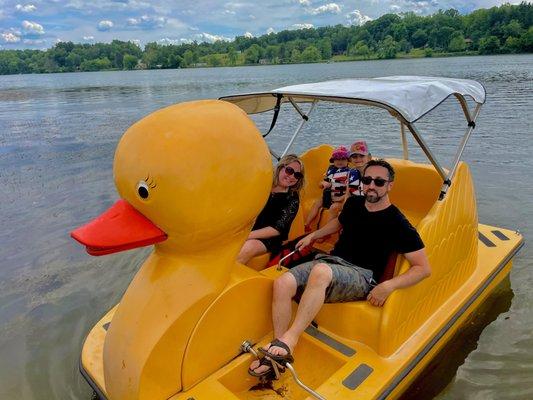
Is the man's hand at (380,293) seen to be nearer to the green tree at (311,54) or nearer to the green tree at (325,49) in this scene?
the green tree at (311,54)

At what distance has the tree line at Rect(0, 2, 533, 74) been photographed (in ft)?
191

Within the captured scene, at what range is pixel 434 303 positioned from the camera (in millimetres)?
3471

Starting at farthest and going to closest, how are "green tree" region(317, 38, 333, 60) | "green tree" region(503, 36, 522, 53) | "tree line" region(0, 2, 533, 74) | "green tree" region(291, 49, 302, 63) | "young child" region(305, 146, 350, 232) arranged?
"green tree" region(291, 49, 302, 63), "green tree" region(317, 38, 333, 60), "tree line" region(0, 2, 533, 74), "green tree" region(503, 36, 522, 53), "young child" region(305, 146, 350, 232)

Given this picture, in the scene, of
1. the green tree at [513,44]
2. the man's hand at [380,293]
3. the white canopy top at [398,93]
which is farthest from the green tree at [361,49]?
the man's hand at [380,293]

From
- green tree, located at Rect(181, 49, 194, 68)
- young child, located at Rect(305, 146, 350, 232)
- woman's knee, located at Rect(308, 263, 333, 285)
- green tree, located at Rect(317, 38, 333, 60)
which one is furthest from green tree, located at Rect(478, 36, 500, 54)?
woman's knee, located at Rect(308, 263, 333, 285)

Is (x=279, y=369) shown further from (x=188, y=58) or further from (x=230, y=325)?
(x=188, y=58)

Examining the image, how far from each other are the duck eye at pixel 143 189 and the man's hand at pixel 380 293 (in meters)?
1.59

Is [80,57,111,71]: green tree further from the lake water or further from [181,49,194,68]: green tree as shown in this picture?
the lake water

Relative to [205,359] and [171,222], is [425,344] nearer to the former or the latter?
[205,359]

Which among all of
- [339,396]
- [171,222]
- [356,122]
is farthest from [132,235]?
[356,122]

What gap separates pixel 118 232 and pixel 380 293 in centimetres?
166

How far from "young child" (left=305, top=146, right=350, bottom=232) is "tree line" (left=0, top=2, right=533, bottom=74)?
5449cm

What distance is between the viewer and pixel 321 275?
291 centimetres

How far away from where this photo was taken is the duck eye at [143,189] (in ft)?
7.36
